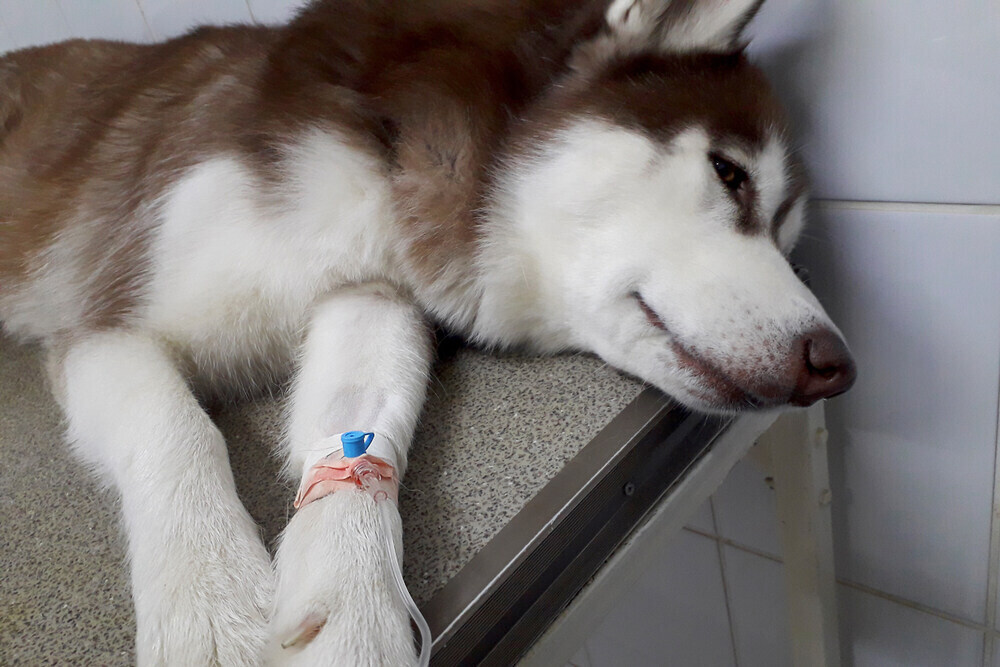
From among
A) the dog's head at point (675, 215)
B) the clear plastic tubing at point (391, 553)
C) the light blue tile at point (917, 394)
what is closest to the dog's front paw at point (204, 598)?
the clear plastic tubing at point (391, 553)

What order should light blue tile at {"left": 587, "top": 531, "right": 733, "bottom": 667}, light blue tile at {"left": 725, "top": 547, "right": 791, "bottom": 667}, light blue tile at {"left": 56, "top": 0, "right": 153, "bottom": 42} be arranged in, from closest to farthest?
light blue tile at {"left": 725, "top": 547, "right": 791, "bottom": 667}, light blue tile at {"left": 587, "top": 531, "right": 733, "bottom": 667}, light blue tile at {"left": 56, "top": 0, "right": 153, "bottom": 42}

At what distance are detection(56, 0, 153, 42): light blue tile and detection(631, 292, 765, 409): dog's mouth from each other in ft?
5.03

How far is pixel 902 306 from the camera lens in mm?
886

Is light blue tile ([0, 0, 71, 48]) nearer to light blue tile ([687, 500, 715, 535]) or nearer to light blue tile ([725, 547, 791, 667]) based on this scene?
light blue tile ([687, 500, 715, 535])

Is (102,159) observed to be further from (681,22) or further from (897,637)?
(897,637)

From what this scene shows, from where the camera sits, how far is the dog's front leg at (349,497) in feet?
1.68

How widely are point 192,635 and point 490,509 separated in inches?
10.4

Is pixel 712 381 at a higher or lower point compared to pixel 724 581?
higher

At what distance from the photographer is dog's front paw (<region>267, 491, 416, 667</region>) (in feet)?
1.64

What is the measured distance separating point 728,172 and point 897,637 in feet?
2.89

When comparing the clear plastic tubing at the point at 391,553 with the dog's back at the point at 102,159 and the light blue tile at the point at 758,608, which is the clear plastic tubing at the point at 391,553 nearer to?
the dog's back at the point at 102,159

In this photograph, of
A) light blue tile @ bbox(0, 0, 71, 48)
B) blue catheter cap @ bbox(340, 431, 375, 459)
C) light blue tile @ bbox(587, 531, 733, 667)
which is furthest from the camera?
light blue tile @ bbox(0, 0, 71, 48)

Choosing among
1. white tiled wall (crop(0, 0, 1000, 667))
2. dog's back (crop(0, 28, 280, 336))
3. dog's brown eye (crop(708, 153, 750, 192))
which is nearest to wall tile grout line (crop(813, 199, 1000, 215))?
white tiled wall (crop(0, 0, 1000, 667))

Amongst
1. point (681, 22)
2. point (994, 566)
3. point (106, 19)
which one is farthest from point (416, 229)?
point (106, 19)
